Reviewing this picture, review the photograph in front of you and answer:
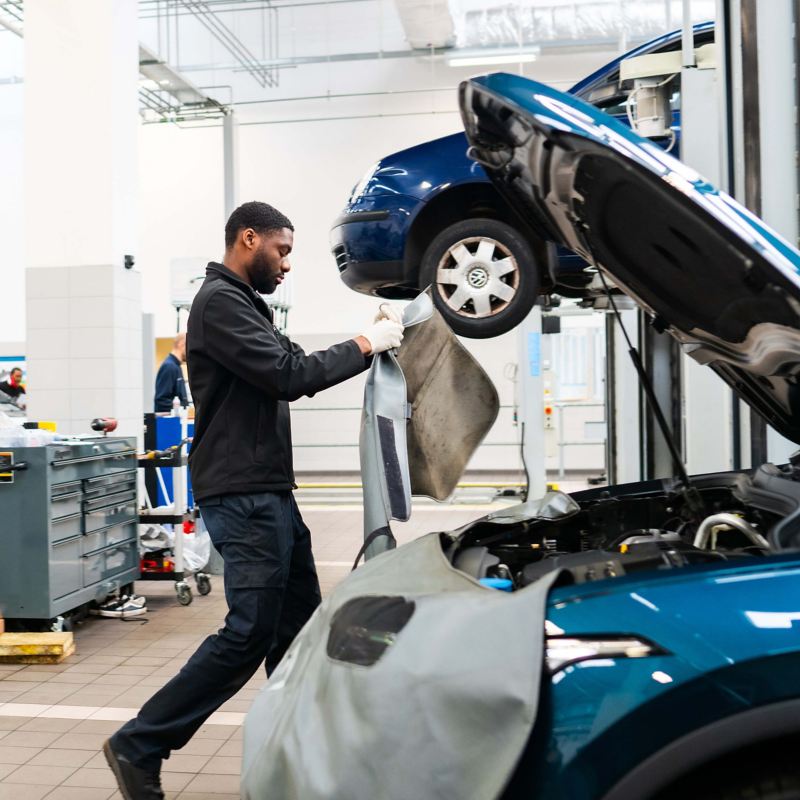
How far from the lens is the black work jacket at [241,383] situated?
8.67 ft

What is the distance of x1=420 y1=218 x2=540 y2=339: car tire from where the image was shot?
4.78 m

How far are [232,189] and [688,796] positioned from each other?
41.6 ft

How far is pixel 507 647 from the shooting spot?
1.39 meters

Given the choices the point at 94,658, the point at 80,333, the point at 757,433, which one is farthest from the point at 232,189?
the point at 757,433

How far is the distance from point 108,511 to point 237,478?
3.04 m

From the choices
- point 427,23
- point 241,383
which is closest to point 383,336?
point 241,383

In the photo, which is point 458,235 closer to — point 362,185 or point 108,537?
point 362,185

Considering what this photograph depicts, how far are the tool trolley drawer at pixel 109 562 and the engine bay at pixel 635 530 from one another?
3343mm

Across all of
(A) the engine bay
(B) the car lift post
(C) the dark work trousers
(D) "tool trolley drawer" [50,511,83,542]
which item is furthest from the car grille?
(B) the car lift post

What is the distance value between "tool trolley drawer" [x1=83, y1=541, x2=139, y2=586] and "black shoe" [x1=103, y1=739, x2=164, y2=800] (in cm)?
266

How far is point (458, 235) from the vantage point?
4809mm

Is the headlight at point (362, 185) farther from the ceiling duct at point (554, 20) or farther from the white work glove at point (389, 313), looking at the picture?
the ceiling duct at point (554, 20)

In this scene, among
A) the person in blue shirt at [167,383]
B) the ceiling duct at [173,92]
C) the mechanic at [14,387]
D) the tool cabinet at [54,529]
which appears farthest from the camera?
the ceiling duct at [173,92]

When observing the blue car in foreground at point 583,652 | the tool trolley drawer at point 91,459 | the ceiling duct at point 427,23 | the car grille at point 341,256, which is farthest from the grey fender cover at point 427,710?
the ceiling duct at point 427,23
